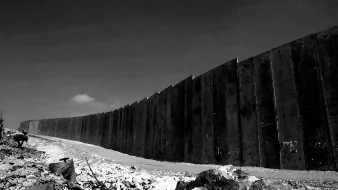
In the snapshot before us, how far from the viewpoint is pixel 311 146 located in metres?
3.36

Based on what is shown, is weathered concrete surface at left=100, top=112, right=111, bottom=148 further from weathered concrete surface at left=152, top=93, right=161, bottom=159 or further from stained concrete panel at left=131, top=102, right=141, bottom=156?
weathered concrete surface at left=152, top=93, right=161, bottom=159

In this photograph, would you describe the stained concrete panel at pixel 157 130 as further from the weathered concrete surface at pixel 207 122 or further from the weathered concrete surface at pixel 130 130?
the weathered concrete surface at pixel 207 122

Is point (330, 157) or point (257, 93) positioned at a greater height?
point (257, 93)

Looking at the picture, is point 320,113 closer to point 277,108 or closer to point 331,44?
point 277,108

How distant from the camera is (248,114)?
4.24 m

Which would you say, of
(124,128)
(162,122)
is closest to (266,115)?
(162,122)

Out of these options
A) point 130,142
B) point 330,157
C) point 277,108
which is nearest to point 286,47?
point 277,108

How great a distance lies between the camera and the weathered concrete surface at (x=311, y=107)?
327 centimetres

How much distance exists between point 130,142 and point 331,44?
298 inches

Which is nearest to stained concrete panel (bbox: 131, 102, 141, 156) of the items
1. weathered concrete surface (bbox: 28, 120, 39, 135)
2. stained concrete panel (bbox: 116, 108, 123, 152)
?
stained concrete panel (bbox: 116, 108, 123, 152)

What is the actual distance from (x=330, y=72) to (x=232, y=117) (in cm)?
166

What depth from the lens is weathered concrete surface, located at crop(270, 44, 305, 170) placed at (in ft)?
11.5

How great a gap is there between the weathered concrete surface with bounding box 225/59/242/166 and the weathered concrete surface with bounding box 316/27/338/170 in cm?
141

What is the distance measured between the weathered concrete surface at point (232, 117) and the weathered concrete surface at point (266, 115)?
17.3 inches
